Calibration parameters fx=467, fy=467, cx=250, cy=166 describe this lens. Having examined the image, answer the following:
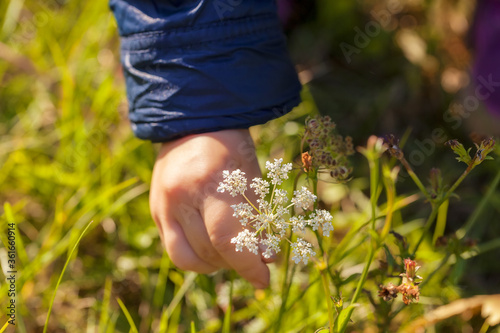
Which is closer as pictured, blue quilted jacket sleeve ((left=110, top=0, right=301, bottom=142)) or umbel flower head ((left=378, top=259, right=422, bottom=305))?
umbel flower head ((left=378, top=259, right=422, bottom=305))

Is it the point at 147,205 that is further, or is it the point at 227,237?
the point at 147,205

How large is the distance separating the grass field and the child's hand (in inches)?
2.7

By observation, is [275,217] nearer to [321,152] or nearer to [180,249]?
[321,152]

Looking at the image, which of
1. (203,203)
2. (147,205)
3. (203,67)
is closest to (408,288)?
(203,203)

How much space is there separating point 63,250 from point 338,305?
71 cm

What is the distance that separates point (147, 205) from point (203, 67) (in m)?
0.52

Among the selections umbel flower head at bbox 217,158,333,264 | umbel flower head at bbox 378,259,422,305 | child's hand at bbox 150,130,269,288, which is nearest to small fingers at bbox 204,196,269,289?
child's hand at bbox 150,130,269,288

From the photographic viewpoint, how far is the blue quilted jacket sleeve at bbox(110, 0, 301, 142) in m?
0.85

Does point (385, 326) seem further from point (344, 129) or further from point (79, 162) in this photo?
point (79, 162)

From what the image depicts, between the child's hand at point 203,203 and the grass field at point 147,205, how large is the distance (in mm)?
70

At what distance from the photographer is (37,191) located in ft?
4.31

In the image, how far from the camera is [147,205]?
4.10 feet

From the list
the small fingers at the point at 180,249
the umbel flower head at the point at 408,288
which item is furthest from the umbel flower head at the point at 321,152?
the small fingers at the point at 180,249

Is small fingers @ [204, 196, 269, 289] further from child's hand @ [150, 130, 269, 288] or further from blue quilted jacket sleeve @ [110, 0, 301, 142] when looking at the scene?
blue quilted jacket sleeve @ [110, 0, 301, 142]
